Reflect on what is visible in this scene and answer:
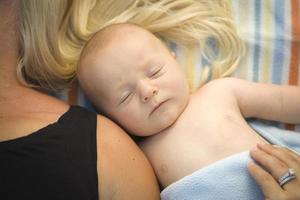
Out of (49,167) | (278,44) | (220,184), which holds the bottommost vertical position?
(220,184)

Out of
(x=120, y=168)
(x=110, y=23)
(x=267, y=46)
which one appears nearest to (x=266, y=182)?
(x=120, y=168)

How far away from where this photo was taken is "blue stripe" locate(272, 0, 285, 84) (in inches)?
47.3

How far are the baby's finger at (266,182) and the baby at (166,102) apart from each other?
0.09 meters

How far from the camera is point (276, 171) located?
94cm

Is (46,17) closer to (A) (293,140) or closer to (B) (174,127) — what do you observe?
(B) (174,127)

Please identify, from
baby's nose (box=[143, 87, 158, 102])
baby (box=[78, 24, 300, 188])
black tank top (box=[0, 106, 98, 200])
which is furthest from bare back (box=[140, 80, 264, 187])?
black tank top (box=[0, 106, 98, 200])

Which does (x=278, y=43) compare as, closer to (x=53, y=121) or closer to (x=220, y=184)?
(x=220, y=184)

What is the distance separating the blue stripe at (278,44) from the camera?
1.20 meters

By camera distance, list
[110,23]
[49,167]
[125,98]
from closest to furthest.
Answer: [49,167] < [125,98] < [110,23]

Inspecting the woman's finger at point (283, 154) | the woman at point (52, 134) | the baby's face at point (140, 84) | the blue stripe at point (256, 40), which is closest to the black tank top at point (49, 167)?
the woman at point (52, 134)

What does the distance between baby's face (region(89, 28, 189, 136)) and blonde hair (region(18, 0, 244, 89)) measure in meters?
0.15

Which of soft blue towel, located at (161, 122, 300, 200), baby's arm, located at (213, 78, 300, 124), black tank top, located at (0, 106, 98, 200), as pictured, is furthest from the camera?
baby's arm, located at (213, 78, 300, 124)

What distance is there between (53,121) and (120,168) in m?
0.19

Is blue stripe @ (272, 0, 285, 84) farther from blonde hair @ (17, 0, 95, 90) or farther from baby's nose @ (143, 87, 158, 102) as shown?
blonde hair @ (17, 0, 95, 90)
